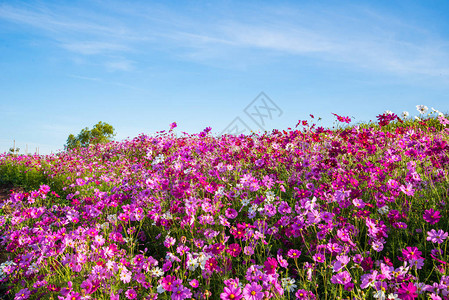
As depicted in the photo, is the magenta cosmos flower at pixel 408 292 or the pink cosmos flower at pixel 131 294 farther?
the pink cosmos flower at pixel 131 294

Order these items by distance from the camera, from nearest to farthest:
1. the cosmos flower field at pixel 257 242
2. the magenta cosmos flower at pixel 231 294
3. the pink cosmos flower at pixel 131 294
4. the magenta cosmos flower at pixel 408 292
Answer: the magenta cosmos flower at pixel 408 292 < the magenta cosmos flower at pixel 231 294 < the cosmos flower field at pixel 257 242 < the pink cosmos flower at pixel 131 294

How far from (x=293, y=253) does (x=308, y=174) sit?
1.97 metres

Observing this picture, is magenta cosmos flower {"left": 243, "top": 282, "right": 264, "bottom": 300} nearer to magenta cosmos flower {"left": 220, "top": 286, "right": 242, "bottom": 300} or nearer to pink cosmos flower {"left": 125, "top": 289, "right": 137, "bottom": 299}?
magenta cosmos flower {"left": 220, "top": 286, "right": 242, "bottom": 300}

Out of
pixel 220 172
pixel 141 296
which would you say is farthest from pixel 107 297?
pixel 220 172

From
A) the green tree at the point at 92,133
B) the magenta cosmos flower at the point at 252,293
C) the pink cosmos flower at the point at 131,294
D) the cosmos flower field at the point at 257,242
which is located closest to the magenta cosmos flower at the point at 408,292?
the cosmos flower field at the point at 257,242

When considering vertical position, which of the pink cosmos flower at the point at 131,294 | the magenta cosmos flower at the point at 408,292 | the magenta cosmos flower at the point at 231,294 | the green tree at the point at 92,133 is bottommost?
the pink cosmos flower at the point at 131,294

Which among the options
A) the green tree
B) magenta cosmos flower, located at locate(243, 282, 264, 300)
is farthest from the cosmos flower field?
the green tree

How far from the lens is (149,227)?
14.5ft

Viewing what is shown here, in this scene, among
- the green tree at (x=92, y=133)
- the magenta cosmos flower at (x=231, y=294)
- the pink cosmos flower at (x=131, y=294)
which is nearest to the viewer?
the magenta cosmos flower at (x=231, y=294)

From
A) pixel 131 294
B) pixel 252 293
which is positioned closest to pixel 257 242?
pixel 252 293

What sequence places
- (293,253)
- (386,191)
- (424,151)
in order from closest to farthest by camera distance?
(293,253)
(386,191)
(424,151)

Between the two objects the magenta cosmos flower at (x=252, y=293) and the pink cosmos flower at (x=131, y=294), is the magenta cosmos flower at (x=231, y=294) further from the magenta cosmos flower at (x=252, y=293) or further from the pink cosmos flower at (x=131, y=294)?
the pink cosmos flower at (x=131, y=294)

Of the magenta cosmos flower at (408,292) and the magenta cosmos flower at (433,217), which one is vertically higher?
the magenta cosmos flower at (433,217)

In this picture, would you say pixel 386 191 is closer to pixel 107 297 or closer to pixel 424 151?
pixel 424 151
